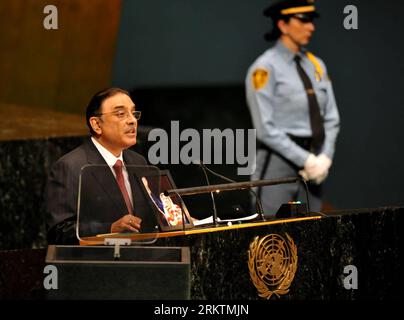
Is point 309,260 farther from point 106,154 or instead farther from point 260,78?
point 260,78

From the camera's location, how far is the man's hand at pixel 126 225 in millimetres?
3299

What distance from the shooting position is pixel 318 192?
515 centimetres

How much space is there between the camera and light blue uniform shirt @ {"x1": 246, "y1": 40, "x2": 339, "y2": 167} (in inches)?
200

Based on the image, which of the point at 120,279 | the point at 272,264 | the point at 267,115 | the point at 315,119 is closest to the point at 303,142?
the point at 315,119

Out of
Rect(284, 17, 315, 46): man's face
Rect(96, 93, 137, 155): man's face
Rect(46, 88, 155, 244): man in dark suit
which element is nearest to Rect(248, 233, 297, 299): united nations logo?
Rect(46, 88, 155, 244): man in dark suit

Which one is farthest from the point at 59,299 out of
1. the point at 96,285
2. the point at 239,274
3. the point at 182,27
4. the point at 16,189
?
the point at 182,27

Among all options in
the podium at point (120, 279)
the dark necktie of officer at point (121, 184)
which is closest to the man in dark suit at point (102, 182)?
the dark necktie of officer at point (121, 184)

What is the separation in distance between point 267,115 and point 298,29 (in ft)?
1.51

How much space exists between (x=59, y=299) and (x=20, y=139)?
2.33m

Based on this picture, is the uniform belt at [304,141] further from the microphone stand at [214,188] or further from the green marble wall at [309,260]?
the microphone stand at [214,188]

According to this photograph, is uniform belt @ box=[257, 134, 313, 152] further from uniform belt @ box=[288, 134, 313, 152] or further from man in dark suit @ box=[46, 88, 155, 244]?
man in dark suit @ box=[46, 88, 155, 244]

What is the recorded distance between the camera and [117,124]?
3602 millimetres

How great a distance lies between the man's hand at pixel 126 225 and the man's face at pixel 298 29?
214cm
